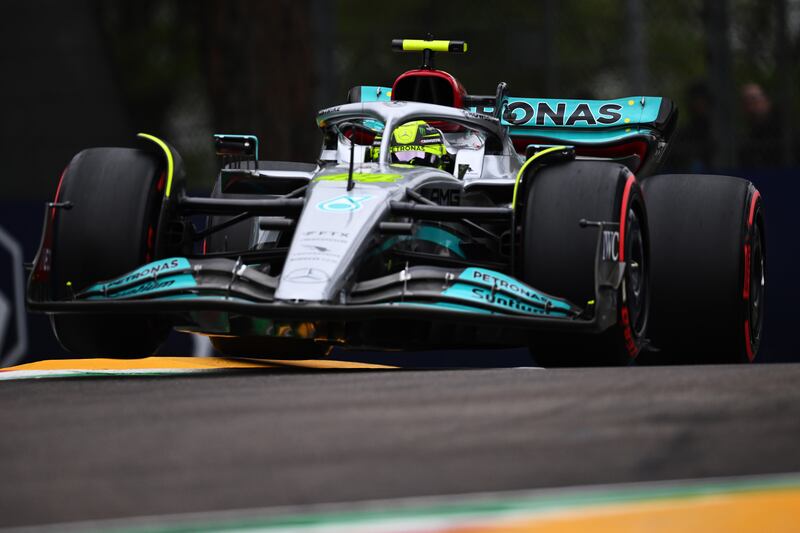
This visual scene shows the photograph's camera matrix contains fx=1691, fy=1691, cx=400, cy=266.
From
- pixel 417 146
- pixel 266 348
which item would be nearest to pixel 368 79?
pixel 266 348

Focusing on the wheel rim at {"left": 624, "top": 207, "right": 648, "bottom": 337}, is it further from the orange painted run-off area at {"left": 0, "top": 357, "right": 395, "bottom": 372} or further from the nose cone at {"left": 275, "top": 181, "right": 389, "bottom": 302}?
the orange painted run-off area at {"left": 0, "top": 357, "right": 395, "bottom": 372}

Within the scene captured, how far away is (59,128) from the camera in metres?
15.5

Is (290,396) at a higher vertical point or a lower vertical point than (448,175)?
lower

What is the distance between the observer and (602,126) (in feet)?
31.1

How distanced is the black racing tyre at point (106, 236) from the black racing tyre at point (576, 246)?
176cm

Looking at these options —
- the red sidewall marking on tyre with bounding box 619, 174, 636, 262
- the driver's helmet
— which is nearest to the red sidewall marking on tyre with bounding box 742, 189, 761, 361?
the red sidewall marking on tyre with bounding box 619, 174, 636, 262

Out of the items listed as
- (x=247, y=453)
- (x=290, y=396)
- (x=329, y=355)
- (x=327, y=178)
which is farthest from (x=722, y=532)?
(x=329, y=355)

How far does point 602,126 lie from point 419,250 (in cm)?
219

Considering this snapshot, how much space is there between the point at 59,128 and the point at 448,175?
8077 millimetres

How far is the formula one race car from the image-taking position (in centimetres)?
702

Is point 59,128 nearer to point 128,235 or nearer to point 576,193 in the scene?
point 128,235

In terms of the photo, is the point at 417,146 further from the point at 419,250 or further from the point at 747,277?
the point at 747,277

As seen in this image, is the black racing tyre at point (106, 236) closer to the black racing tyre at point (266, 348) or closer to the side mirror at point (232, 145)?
the side mirror at point (232, 145)

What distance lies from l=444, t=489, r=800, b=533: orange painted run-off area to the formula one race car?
11.6 feet
